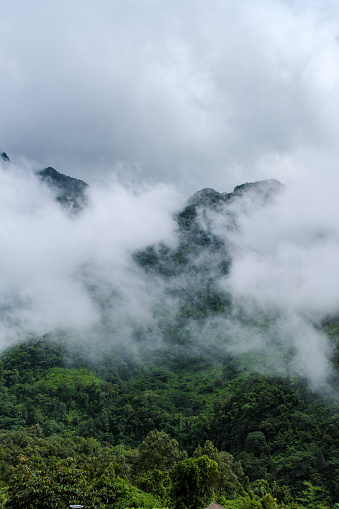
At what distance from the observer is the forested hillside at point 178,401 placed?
2900 cm

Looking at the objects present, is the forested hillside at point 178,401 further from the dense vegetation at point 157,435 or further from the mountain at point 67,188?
the mountain at point 67,188

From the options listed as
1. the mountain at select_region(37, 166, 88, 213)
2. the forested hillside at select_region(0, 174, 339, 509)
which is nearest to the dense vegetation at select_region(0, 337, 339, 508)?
the forested hillside at select_region(0, 174, 339, 509)

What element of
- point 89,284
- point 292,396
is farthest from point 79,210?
point 292,396

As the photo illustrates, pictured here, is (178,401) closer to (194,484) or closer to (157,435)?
(157,435)

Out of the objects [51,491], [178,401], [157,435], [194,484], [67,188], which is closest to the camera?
[51,491]

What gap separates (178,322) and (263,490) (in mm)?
72786

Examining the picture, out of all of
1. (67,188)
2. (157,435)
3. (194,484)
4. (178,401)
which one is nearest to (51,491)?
(194,484)

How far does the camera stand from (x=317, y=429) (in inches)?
1777

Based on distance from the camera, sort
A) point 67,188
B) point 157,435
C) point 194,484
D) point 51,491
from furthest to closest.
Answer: point 67,188, point 157,435, point 194,484, point 51,491

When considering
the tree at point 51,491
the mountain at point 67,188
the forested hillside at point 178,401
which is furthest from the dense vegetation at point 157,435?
the mountain at point 67,188

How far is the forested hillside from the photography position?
2900 centimetres

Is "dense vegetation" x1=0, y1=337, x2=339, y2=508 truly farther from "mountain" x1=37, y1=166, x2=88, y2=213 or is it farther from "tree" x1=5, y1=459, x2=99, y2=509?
"mountain" x1=37, y1=166, x2=88, y2=213

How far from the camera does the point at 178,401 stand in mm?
74500

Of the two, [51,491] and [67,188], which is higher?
[67,188]
